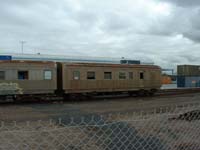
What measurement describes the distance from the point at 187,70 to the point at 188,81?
2.53m

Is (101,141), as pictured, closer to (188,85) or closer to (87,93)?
(87,93)

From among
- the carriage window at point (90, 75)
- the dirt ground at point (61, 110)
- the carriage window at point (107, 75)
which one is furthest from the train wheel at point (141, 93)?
the dirt ground at point (61, 110)

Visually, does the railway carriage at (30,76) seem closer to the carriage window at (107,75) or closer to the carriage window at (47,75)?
the carriage window at (47,75)

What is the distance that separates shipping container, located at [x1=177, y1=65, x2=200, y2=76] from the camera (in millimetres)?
35375

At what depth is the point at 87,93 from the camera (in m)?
19.3

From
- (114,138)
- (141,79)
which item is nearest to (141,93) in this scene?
(141,79)

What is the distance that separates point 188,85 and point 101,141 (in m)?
30.3

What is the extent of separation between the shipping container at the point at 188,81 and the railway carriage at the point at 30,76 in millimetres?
21211

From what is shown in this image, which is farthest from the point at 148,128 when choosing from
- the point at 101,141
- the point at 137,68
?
the point at 137,68

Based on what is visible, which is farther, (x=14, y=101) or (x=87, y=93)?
(x=87, y=93)

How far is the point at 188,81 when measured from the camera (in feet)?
110

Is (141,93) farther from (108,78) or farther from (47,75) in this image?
(47,75)

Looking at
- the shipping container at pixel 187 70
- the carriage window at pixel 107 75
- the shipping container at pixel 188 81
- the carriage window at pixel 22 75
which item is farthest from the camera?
the shipping container at pixel 187 70

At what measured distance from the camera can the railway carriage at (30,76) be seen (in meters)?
16.7
